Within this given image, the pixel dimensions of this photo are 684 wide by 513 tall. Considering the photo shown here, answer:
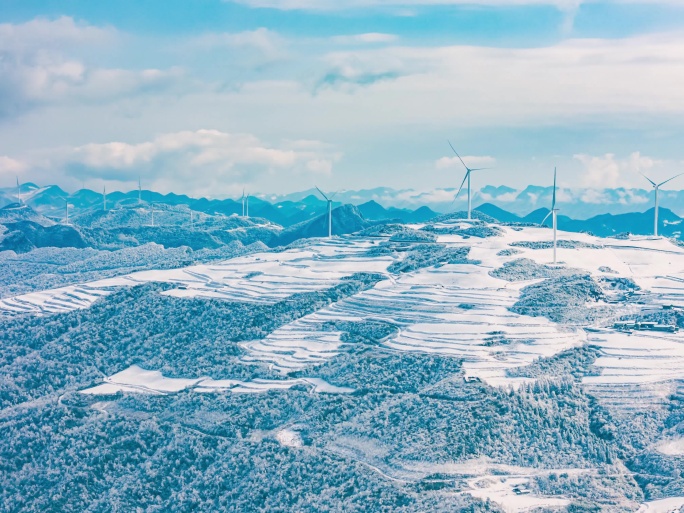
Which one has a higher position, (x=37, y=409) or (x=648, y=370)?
(x=648, y=370)

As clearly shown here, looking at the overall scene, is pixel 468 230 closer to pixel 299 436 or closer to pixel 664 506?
pixel 299 436

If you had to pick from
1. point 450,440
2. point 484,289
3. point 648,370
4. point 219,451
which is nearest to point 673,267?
point 484,289

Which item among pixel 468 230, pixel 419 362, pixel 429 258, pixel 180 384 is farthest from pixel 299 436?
pixel 468 230

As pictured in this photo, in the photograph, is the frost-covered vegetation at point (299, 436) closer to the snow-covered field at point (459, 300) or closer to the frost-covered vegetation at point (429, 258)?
the snow-covered field at point (459, 300)

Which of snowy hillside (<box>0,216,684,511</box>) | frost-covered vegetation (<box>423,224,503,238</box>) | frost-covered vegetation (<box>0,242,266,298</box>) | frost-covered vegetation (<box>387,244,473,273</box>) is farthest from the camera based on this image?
frost-covered vegetation (<box>0,242,266,298</box>)

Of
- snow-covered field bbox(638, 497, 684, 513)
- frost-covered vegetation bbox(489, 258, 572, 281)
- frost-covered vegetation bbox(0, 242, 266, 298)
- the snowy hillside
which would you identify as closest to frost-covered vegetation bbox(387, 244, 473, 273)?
the snowy hillside

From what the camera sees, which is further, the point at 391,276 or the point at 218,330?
the point at 391,276

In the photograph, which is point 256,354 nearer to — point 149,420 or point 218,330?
point 218,330

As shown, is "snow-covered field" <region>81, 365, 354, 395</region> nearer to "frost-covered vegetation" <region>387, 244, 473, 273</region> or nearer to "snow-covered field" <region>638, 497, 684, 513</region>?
"snow-covered field" <region>638, 497, 684, 513</region>

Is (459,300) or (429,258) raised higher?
(429,258)
